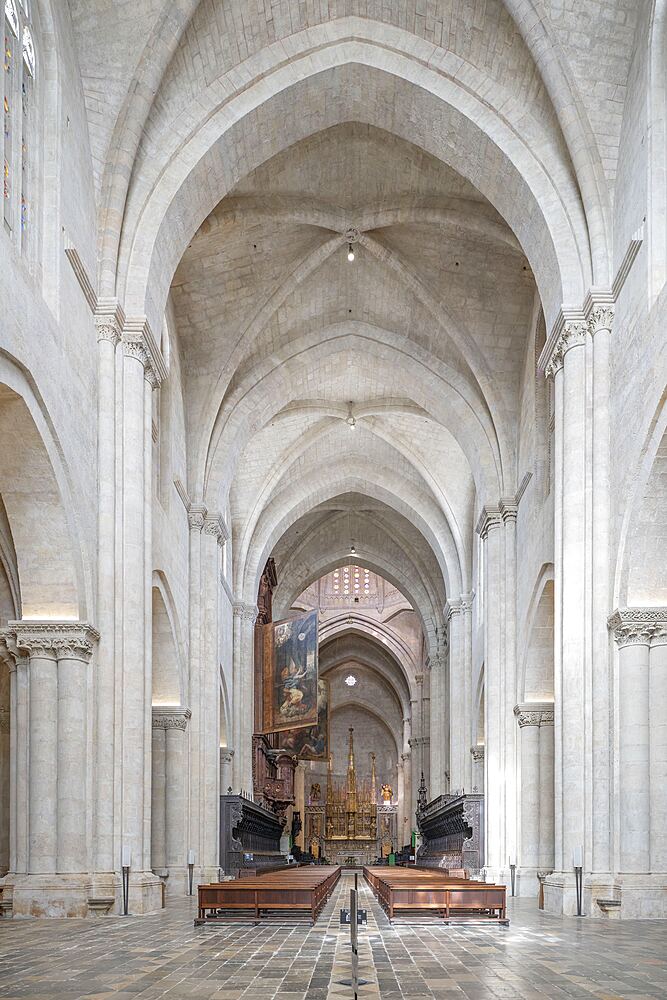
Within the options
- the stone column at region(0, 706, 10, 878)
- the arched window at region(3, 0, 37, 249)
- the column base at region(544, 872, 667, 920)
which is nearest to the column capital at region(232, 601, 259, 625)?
the stone column at region(0, 706, 10, 878)

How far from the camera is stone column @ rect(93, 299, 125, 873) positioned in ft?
54.9

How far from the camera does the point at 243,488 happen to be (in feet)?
120

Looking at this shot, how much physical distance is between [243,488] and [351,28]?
729 inches

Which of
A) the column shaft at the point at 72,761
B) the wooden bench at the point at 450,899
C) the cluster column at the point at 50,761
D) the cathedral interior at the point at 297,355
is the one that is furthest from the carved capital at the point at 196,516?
the wooden bench at the point at 450,899

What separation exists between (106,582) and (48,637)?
4.59 ft

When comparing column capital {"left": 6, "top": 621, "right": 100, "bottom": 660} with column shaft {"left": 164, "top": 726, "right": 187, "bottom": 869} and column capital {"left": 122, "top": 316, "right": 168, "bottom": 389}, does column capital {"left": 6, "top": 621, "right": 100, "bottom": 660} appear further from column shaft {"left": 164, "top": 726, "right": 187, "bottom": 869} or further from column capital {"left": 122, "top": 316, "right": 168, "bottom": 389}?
column shaft {"left": 164, "top": 726, "right": 187, "bottom": 869}

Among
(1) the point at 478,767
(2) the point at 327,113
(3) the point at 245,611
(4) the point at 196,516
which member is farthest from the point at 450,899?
(3) the point at 245,611

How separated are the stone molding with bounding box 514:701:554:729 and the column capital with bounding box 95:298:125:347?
41.8 ft

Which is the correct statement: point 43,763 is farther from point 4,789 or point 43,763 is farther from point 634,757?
point 634,757

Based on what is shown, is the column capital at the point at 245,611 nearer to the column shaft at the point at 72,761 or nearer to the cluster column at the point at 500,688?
the cluster column at the point at 500,688

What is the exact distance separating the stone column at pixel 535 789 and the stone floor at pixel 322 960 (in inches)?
393

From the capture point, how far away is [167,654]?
25.2 meters

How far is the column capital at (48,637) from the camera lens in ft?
53.5

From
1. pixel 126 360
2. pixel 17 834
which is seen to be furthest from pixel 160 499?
pixel 17 834
